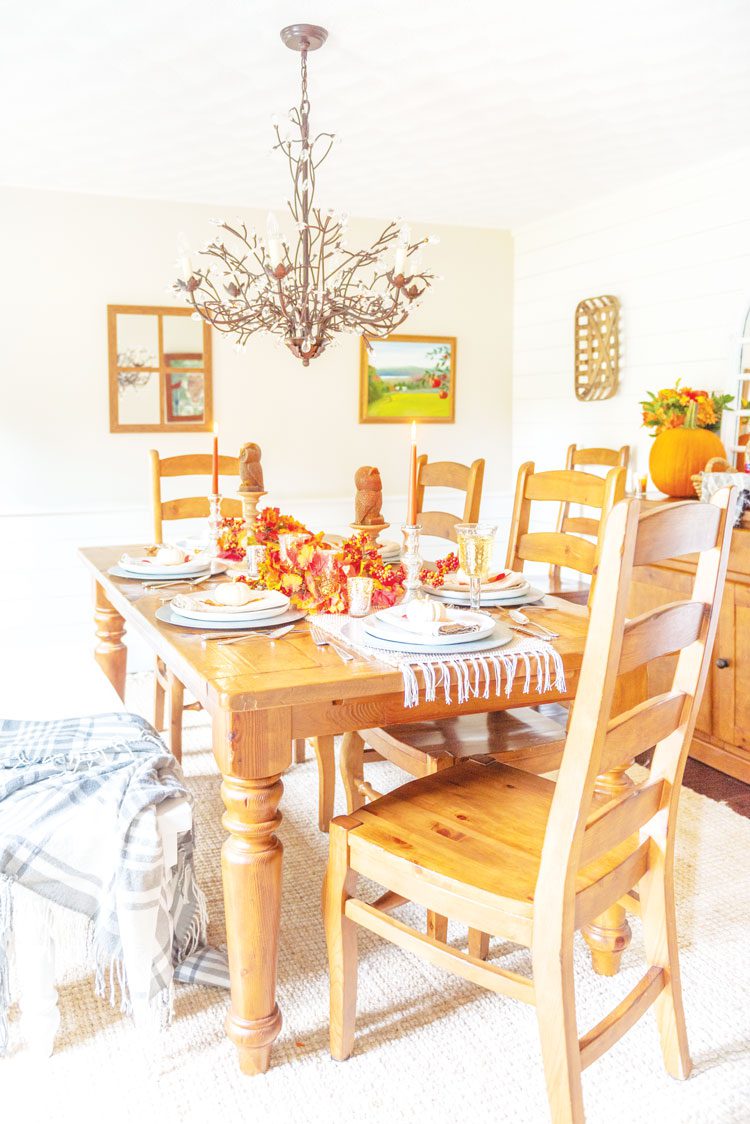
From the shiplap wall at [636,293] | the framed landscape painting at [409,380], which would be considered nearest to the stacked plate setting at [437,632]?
the shiplap wall at [636,293]

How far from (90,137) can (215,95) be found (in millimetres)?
745

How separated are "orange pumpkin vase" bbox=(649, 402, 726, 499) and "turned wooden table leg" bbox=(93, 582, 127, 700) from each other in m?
2.09

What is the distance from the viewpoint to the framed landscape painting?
5.08 meters

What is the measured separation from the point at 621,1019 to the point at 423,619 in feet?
2.39

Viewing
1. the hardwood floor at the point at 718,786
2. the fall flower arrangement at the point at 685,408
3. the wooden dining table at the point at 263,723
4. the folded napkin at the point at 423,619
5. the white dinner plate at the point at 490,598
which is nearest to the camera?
the wooden dining table at the point at 263,723

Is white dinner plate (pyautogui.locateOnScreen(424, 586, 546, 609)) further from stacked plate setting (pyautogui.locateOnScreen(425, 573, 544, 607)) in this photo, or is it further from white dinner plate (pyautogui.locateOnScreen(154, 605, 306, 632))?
white dinner plate (pyautogui.locateOnScreen(154, 605, 306, 632))

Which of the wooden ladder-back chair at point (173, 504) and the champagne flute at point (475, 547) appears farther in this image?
the wooden ladder-back chair at point (173, 504)

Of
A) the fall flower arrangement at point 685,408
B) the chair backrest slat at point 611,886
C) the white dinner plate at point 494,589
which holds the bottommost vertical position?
the chair backrest slat at point 611,886

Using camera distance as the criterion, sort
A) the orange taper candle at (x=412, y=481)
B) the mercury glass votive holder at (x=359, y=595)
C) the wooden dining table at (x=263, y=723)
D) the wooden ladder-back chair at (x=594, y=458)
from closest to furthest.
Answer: the wooden dining table at (x=263, y=723)
the orange taper candle at (x=412, y=481)
the mercury glass votive holder at (x=359, y=595)
the wooden ladder-back chair at (x=594, y=458)

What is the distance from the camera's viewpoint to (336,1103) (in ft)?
5.02

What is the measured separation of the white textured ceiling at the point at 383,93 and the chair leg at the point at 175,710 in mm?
1974

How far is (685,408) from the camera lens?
3.62m

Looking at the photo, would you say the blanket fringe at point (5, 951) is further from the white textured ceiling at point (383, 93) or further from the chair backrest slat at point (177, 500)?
the white textured ceiling at point (383, 93)

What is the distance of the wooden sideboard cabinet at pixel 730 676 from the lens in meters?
2.87
